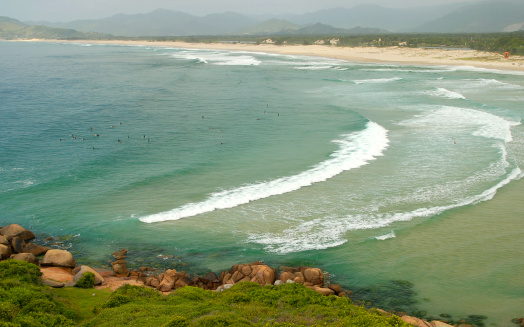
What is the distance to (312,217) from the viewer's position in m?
19.3

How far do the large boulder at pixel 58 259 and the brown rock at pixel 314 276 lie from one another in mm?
8623

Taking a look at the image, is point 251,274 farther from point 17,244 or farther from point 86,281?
point 17,244

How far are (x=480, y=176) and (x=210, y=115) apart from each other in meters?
25.0

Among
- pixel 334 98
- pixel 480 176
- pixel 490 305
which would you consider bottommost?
pixel 490 305

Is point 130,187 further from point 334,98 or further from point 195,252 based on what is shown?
point 334,98

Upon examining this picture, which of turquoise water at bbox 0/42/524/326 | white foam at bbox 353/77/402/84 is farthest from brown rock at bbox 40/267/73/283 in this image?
white foam at bbox 353/77/402/84

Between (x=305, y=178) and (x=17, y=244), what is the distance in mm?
14366

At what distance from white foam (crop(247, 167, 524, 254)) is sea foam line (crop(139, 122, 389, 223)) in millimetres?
3668

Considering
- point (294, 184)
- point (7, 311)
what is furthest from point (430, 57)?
point (7, 311)

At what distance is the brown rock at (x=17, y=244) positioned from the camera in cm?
1636

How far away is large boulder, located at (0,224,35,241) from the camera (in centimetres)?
1708

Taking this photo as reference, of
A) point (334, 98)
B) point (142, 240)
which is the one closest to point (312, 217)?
point (142, 240)

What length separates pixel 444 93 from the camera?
50.1 meters

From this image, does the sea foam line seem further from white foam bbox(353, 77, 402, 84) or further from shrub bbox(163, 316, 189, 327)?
white foam bbox(353, 77, 402, 84)
